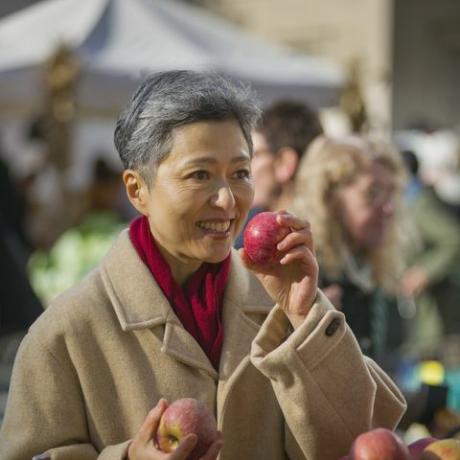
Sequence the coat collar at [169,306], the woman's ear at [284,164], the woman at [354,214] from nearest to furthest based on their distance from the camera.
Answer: the coat collar at [169,306] < the woman at [354,214] < the woman's ear at [284,164]

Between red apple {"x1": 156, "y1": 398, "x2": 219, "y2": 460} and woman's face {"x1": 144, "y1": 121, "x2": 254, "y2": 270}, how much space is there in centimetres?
35

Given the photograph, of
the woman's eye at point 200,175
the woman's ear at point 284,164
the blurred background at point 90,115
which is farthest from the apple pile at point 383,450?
the blurred background at point 90,115

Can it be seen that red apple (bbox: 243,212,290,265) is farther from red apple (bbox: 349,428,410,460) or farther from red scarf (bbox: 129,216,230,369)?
red apple (bbox: 349,428,410,460)

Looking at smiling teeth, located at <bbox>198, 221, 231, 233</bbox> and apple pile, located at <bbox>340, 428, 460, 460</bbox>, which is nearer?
apple pile, located at <bbox>340, 428, 460, 460</bbox>

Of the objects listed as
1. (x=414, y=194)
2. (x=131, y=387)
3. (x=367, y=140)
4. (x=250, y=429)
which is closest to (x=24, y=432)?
(x=131, y=387)

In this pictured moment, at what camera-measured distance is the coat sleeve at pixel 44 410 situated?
2473mm

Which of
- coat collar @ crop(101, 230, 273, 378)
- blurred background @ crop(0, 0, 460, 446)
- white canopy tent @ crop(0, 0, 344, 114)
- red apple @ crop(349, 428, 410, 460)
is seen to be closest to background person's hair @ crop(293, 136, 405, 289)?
blurred background @ crop(0, 0, 460, 446)

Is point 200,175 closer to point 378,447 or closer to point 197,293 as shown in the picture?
point 197,293

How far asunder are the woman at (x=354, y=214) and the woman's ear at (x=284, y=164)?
232 millimetres

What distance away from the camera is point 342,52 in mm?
21297

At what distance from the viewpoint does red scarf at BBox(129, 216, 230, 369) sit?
102 inches

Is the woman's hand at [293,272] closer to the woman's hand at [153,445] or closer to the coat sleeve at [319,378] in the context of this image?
the coat sleeve at [319,378]

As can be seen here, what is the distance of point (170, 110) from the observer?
248 cm

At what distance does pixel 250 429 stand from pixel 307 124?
2.29m
